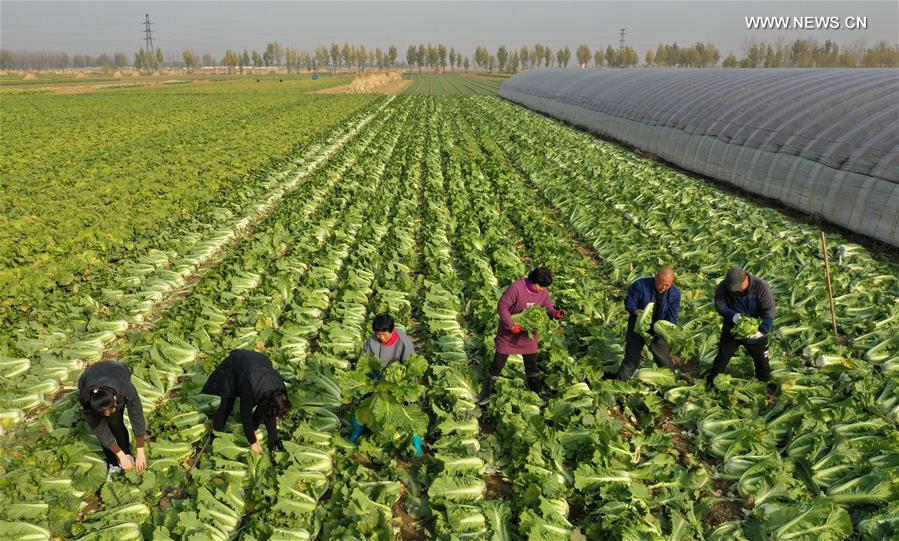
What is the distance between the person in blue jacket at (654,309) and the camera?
22.8 ft

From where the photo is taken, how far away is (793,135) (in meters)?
16.0

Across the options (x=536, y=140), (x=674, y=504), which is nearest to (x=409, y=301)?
(x=674, y=504)

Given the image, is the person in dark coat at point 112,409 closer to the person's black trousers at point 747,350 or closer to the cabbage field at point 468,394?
the cabbage field at point 468,394

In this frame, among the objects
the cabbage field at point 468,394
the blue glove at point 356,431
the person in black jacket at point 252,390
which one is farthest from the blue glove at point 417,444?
the person in black jacket at point 252,390

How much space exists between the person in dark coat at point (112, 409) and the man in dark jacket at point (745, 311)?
7.12m

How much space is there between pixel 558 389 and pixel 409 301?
12.6 ft

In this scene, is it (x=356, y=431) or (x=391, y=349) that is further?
(x=356, y=431)

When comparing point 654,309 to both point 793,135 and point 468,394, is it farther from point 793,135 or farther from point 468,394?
point 793,135

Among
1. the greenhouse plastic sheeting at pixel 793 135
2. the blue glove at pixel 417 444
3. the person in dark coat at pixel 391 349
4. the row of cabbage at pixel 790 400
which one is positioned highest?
the greenhouse plastic sheeting at pixel 793 135

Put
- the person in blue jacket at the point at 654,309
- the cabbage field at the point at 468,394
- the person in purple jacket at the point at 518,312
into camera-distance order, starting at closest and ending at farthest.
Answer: the cabbage field at the point at 468,394 < the person in purple jacket at the point at 518,312 < the person in blue jacket at the point at 654,309

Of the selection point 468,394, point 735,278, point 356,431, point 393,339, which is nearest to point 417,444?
point 356,431

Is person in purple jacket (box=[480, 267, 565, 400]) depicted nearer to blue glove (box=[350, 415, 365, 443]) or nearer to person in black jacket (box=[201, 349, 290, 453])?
blue glove (box=[350, 415, 365, 443])

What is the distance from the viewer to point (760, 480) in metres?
5.28

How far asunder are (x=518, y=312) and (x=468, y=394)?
1.31 meters
